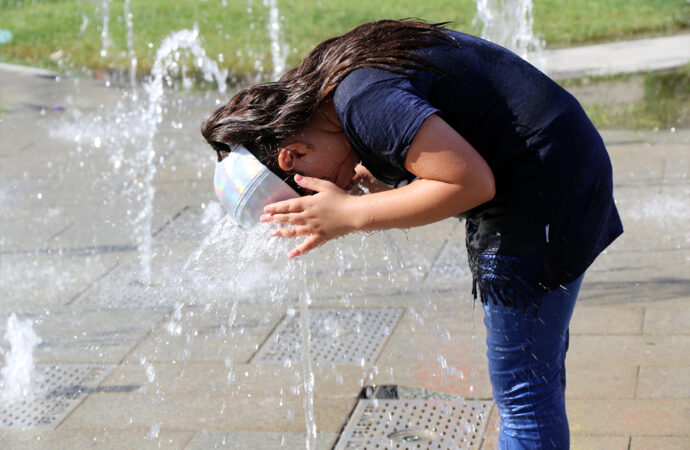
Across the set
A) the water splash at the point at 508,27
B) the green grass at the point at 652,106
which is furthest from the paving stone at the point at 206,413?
the water splash at the point at 508,27

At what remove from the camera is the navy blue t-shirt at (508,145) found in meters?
2.07

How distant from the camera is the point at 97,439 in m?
3.48

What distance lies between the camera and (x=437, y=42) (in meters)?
2.23

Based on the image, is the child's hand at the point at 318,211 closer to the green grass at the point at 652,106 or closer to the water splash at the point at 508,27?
the green grass at the point at 652,106

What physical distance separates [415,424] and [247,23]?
9593mm

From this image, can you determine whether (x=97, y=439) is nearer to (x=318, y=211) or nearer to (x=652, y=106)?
(x=318, y=211)

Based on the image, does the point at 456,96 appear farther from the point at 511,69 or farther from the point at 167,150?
the point at 167,150

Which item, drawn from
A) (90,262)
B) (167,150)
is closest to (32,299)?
(90,262)

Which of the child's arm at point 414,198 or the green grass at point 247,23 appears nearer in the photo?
the child's arm at point 414,198

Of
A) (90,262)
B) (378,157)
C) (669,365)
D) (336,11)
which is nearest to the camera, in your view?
(378,157)

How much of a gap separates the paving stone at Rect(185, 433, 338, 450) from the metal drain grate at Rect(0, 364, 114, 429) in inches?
23.9

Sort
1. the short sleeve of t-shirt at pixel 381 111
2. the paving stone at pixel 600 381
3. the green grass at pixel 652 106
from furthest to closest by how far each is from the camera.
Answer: the green grass at pixel 652 106 < the paving stone at pixel 600 381 < the short sleeve of t-shirt at pixel 381 111

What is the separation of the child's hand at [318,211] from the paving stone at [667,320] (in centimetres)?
223

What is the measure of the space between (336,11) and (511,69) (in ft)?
35.2
